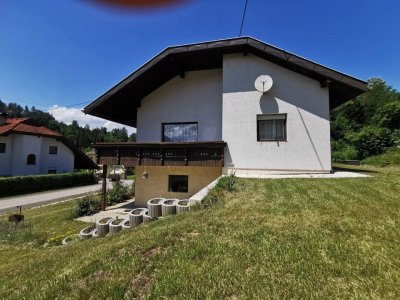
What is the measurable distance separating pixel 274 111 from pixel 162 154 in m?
5.59

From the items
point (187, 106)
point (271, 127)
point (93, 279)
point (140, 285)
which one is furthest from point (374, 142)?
point (93, 279)

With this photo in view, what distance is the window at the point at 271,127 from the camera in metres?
10.8

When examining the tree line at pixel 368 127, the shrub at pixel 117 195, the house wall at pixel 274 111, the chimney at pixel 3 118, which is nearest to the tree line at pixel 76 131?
the chimney at pixel 3 118

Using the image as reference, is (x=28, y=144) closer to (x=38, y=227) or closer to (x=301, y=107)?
(x=38, y=227)

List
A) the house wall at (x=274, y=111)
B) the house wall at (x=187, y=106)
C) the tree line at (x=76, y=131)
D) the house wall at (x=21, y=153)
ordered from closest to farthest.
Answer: the house wall at (x=274, y=111) < the house wall at (x=187, y=106) < the house wall at (x=21, y=153) < the tree line at (x=76, y=131)

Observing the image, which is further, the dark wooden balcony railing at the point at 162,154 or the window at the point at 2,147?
the window at the point at 2,147

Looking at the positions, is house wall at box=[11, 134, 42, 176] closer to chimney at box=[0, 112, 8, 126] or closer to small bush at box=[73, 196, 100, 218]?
chimney at box=[0, 112, 8, 126]

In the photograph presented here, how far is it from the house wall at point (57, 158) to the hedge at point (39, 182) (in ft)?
17.3

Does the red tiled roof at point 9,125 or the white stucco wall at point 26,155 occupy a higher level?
the red tiled roof at point 9,125

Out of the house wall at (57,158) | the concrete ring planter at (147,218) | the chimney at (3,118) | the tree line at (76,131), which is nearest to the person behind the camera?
the concrete ring planter at (147,218)

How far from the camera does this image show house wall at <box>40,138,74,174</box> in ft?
104

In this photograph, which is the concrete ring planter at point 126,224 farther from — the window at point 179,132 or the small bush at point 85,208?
the small bush at point 85,208

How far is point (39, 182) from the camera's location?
83.7 feet

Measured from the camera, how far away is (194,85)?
42.2 ft
